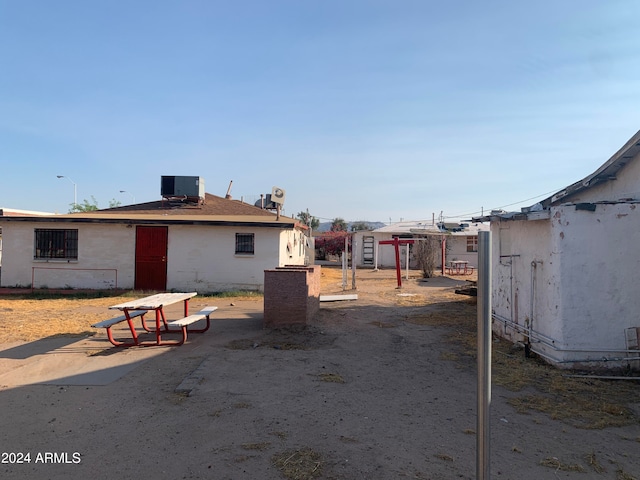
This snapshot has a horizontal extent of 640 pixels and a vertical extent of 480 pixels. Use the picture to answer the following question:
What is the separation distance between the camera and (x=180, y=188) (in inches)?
821

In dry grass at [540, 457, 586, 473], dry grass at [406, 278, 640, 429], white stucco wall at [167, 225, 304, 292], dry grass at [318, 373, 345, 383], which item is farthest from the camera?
white stucco wall at [167, 225, 304, 292]

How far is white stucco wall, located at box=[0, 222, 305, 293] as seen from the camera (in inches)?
669

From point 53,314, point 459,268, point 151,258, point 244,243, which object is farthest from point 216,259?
point 459,268

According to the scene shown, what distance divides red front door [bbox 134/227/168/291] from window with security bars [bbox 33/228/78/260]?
8.33 feet

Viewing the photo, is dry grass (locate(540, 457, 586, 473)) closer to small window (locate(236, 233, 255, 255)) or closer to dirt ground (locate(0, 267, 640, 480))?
dirt ground (locate(0, 267, 640, 480))

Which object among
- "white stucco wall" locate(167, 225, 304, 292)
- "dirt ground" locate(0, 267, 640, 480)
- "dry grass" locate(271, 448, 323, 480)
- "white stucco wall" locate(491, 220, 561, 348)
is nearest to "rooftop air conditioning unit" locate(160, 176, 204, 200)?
"white stucco wall" locate(167, 225, 304, 292)

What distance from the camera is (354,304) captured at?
529 inches

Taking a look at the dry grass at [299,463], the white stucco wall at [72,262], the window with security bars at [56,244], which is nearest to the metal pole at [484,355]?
the dry grass at [299,463]

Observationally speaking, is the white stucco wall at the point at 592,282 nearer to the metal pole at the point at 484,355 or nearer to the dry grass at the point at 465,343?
the dry grass at the point at 465,343

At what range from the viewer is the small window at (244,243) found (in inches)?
675

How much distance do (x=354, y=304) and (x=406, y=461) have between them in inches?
384

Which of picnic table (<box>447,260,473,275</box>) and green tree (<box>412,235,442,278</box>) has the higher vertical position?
green tree (<box>412,235,442,278</box>)

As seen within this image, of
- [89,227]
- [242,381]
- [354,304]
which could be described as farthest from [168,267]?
[242,381]

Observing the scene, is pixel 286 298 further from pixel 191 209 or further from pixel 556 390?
pixel 191 209
